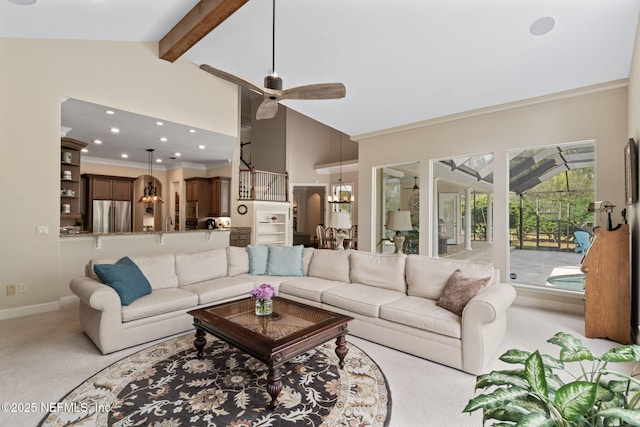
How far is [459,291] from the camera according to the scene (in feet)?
9.71

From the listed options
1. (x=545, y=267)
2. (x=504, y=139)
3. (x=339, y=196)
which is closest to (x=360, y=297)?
(x=545, y=267)

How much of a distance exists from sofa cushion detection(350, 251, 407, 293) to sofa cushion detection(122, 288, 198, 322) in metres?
1.98

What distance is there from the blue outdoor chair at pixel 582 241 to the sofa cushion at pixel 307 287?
11.4ft

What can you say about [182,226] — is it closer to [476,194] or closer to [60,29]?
[60,29]

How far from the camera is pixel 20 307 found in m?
4.02

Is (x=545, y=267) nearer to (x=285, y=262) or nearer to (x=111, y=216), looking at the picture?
(x=285, y=262)

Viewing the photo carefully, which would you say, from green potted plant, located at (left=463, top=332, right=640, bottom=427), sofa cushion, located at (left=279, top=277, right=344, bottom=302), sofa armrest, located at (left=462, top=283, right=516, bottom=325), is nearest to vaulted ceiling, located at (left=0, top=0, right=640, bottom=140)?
sofa armrest, located at (left=462, top=283, right=516, bottom=325)

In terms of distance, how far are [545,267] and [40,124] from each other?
744 centimetres

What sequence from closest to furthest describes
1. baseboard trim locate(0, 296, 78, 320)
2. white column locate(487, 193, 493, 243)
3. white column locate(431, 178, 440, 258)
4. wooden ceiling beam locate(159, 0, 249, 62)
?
wooden ceiling beam locate(159, 0, 249, 62)
baseboard trim locate(0, 296, 78, 320)
white column locate(487, 193, 493, 243)
white column locate(431, 178, 440, 258)

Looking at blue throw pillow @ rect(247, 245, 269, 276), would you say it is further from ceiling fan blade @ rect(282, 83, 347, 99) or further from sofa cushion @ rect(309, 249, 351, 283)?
ceiling fan blade @ rect(282, 83, 347, 99)

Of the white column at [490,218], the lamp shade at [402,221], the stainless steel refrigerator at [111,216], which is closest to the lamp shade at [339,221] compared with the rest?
the lamp shade at [402,221]

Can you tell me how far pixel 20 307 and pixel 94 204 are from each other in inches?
187

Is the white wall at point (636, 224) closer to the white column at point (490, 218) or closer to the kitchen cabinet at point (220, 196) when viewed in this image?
the white column at point (490, 218)

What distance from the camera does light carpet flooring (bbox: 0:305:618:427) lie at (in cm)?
211
